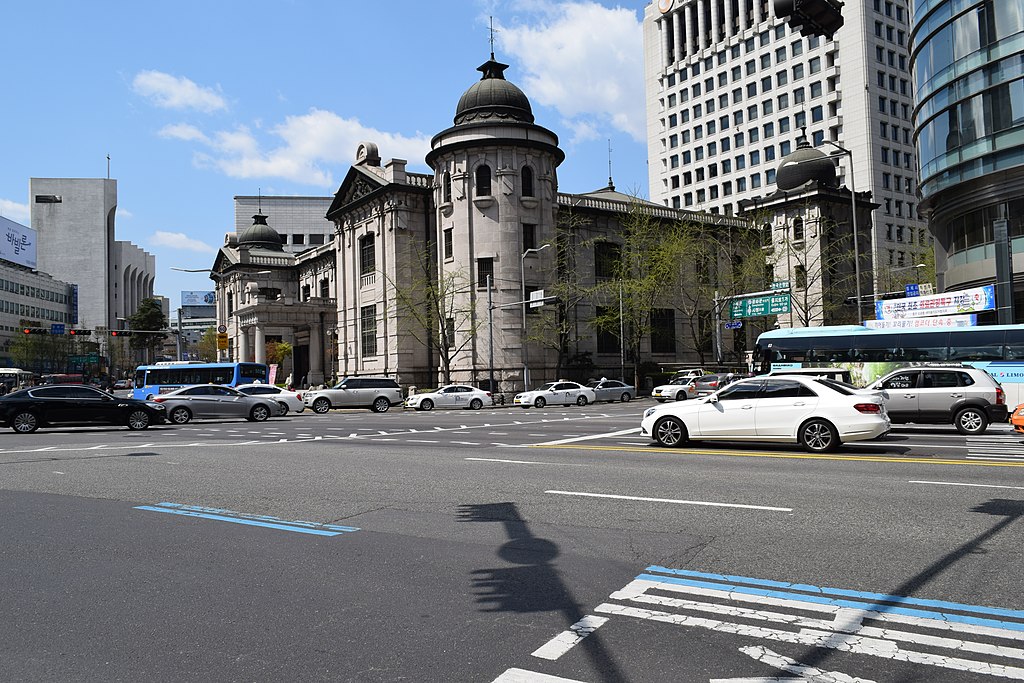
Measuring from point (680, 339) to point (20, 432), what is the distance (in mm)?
50857

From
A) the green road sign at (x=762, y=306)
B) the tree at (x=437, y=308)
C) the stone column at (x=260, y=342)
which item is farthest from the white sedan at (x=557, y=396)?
the stone column at (x=260, y=342)

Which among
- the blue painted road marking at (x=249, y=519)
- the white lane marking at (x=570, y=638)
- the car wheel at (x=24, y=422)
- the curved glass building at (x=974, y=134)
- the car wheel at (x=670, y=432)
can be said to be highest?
the curved glass building at (x=974, y=134)

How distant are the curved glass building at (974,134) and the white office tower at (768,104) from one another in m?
32.0

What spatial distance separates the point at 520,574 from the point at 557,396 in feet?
124

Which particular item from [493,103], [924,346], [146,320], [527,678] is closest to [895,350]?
[924,346]

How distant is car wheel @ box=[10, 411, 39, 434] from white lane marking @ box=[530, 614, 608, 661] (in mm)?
24473

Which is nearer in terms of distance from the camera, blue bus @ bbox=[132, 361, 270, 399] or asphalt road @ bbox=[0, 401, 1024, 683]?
asphalt road @ bbox=[0, 401, 1024, 683]

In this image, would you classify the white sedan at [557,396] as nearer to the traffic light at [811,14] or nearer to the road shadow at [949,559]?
the road shadow at [949,559]

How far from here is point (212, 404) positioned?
31.2 metres

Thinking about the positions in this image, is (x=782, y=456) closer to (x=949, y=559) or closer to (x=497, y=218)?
(x=949, y=559)

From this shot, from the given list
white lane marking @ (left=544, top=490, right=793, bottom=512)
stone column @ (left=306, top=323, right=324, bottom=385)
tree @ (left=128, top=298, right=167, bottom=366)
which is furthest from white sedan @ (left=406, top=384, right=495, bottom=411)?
tree @ (left=128, top=298, right=167, bottom=366)

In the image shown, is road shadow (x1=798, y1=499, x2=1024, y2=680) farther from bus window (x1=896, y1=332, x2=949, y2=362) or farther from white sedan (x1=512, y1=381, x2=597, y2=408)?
white sedan (x1=512, y1=381, x2=597, y2=408)

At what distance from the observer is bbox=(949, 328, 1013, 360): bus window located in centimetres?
2497

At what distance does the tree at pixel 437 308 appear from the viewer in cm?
5262
